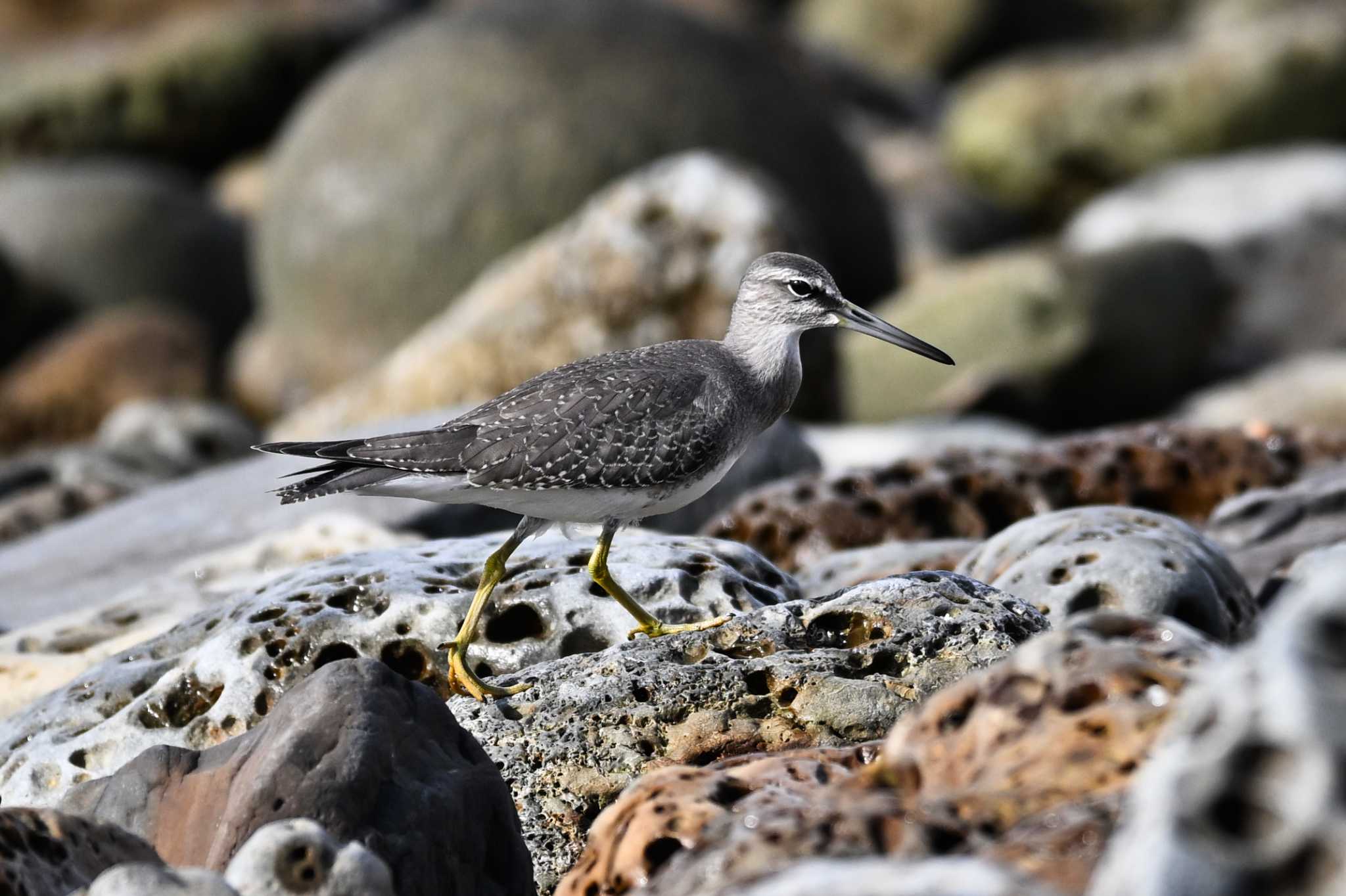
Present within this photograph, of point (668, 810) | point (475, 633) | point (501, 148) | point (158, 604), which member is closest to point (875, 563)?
point (475, 633)

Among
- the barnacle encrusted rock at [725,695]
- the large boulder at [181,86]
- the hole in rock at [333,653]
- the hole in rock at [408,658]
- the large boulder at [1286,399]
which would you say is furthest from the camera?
the large boulder at [181,86]

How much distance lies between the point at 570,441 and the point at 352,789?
1.98 metres

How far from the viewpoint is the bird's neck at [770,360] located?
6898mm

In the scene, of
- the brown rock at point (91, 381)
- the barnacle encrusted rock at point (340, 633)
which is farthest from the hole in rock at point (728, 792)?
the brown rock at point (91, 381)

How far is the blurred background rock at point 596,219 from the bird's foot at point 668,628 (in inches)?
173

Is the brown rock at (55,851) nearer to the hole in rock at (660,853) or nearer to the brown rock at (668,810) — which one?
the brown rock at (668,810)

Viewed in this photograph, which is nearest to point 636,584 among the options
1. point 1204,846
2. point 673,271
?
point 1204,846

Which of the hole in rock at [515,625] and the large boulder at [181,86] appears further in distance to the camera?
the large boulder at [181,86]

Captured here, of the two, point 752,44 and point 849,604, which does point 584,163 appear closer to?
point 752,44

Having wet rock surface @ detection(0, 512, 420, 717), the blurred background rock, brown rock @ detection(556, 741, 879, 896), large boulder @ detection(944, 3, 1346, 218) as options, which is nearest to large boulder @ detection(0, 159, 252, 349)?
the blurred background rock

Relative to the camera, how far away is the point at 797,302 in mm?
6980

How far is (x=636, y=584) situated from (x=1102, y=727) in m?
2.90

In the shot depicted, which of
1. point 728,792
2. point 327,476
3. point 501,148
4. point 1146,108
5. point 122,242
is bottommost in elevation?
point 1146,108

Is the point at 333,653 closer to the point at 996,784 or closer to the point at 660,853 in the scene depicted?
the point at 660,853
